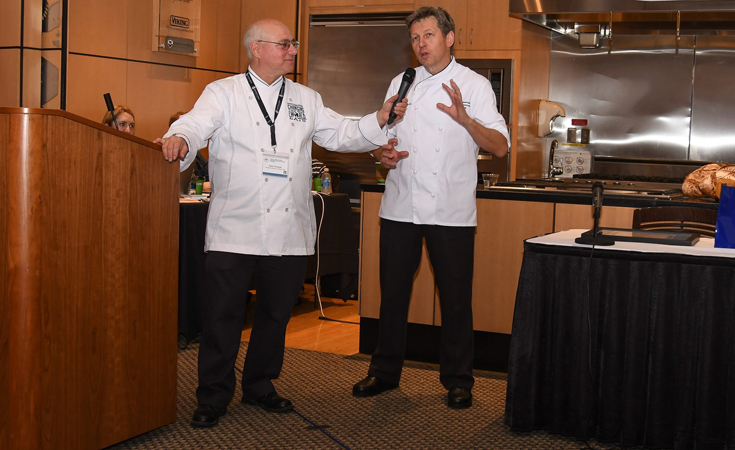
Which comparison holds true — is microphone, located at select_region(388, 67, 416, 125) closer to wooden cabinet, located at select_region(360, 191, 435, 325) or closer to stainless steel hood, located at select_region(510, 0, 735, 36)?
wooden cabinet, located at select_region(360, 191, 435, 325)

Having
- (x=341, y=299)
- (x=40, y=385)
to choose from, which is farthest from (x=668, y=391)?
(x=341, y=299)

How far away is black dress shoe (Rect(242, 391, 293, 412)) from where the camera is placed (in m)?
3.09

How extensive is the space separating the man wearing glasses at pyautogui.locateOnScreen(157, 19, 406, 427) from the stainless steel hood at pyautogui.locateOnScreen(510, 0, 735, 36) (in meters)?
2.74

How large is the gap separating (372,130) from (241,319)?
874 mm

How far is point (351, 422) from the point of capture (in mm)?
3008

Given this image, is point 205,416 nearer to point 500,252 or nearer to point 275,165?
point 275,165

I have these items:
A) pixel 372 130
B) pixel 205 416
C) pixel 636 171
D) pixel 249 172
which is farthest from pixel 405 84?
pixel 636 171

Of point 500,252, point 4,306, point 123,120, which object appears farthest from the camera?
point 123,120

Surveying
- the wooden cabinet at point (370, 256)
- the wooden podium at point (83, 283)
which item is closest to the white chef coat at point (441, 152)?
the wooden cabinet at point (370, 256)

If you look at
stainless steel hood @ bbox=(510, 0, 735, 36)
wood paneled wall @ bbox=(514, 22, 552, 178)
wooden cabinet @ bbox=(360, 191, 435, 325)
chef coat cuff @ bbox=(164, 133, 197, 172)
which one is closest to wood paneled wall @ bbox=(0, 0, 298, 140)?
wood paneled wall @ bbox=(514, 22, 552, 178)

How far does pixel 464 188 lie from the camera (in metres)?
3.25

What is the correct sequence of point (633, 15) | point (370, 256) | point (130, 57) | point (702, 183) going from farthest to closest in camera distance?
point (130, 57)
point (633, 15)
point (370, 256)
point (702, 183)

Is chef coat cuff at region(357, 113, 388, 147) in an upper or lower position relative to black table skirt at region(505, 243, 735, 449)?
upper

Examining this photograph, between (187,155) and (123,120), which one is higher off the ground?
(123,120)
